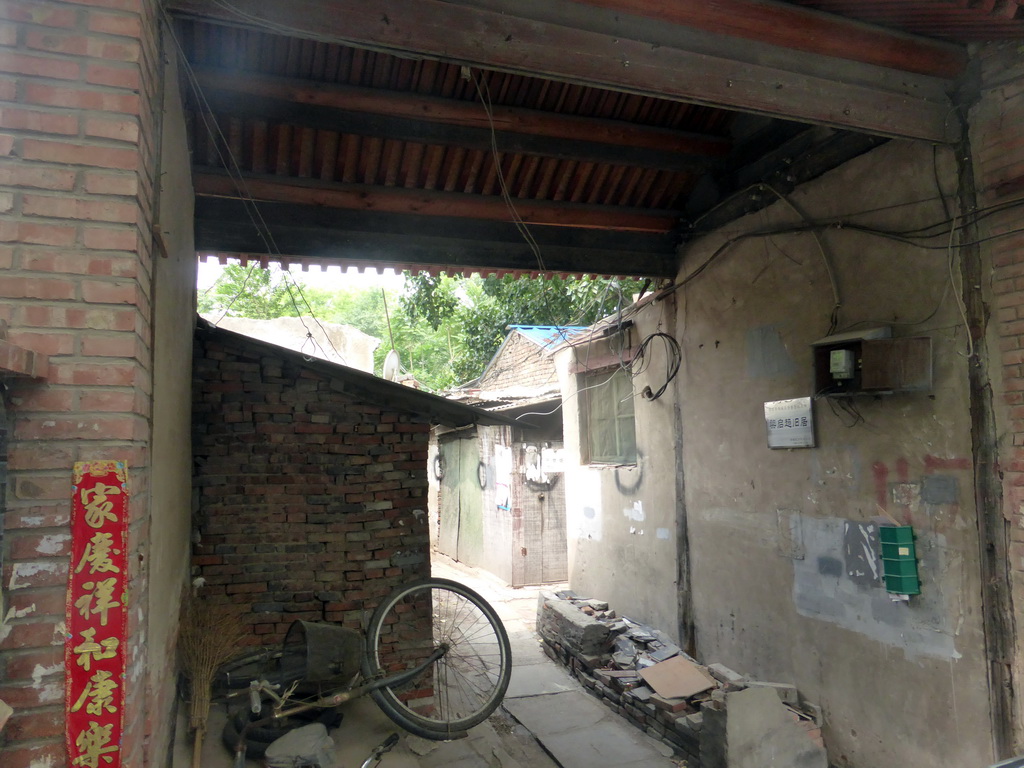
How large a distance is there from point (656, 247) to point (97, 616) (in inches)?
229

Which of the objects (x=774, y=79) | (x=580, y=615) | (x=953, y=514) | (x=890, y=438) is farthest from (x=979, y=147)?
(x=580, y=615)

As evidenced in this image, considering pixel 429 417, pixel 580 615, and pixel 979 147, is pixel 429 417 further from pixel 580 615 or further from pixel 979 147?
pixel 979 147

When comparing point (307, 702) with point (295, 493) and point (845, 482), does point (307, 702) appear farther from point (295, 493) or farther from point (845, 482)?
point (845, 482)

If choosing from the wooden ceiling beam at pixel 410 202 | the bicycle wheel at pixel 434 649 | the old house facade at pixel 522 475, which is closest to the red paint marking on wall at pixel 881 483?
the bicycle wheel at pixel 434 649

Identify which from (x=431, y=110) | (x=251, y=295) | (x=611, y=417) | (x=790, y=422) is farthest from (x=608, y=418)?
(x=251, y=295)

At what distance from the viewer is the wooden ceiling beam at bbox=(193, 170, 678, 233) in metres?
4.97

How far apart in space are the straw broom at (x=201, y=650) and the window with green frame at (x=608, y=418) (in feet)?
16.0

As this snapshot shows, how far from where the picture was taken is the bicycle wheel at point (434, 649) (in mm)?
4523

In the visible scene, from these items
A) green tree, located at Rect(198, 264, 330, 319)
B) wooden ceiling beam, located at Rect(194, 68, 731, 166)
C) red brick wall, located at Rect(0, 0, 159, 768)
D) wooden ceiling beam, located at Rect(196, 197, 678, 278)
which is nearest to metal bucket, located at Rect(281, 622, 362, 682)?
red brick wall, located at Rect(0, 0, 159, 768)

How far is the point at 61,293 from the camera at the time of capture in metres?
1.85

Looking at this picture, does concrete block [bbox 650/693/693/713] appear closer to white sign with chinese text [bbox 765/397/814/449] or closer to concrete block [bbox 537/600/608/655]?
concrete block [bbox 537/600/608/655]

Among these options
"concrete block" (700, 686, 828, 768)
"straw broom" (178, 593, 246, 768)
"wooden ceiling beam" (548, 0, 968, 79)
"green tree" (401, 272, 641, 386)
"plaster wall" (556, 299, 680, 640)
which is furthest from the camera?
"green tree" (401, 272, 641, 386)

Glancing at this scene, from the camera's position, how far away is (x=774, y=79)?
3348 millimetres

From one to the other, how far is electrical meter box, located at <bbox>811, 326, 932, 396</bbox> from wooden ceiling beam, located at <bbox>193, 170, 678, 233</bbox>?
2332mm
